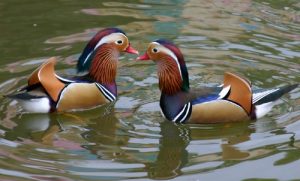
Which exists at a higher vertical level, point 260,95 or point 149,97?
point 260,95

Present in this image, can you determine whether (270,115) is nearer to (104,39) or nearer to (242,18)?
(104,39)

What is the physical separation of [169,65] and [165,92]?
0.69 ft

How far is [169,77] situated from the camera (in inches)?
245

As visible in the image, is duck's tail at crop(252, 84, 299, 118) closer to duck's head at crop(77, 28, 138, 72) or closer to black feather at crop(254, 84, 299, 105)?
black feather at crop(254, 84, 299, 105)

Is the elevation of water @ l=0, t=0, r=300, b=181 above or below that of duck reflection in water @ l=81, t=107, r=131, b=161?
above

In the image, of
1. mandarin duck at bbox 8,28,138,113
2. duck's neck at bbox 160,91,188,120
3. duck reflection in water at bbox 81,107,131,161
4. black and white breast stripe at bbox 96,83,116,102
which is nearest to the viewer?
duck reflection in water at bbox 81,107,131,161

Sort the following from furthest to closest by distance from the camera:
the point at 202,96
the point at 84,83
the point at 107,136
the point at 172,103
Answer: the point at 84,83
the point at 172,103
the point at 202,96
the point at 107,136

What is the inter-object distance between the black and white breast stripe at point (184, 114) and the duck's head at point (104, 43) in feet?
2.99

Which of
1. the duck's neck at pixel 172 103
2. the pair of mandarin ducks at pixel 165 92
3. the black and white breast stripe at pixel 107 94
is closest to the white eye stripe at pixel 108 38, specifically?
the pair of mandarin ducks at pixel 165 92

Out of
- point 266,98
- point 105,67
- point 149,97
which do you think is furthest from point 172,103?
point 105,67

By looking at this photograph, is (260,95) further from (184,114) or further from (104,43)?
(104,43)

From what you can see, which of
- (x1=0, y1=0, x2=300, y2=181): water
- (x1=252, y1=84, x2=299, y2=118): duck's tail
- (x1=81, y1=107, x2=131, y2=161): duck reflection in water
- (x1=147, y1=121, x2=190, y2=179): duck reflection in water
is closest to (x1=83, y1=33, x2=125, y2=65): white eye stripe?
(x1=0, y1=0, x2=300, y2=181): water

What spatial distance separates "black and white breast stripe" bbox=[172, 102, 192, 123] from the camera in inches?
238

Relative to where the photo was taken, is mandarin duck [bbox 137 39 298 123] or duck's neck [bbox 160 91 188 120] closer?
mandarin duck [bbox 137 39 298 123]
